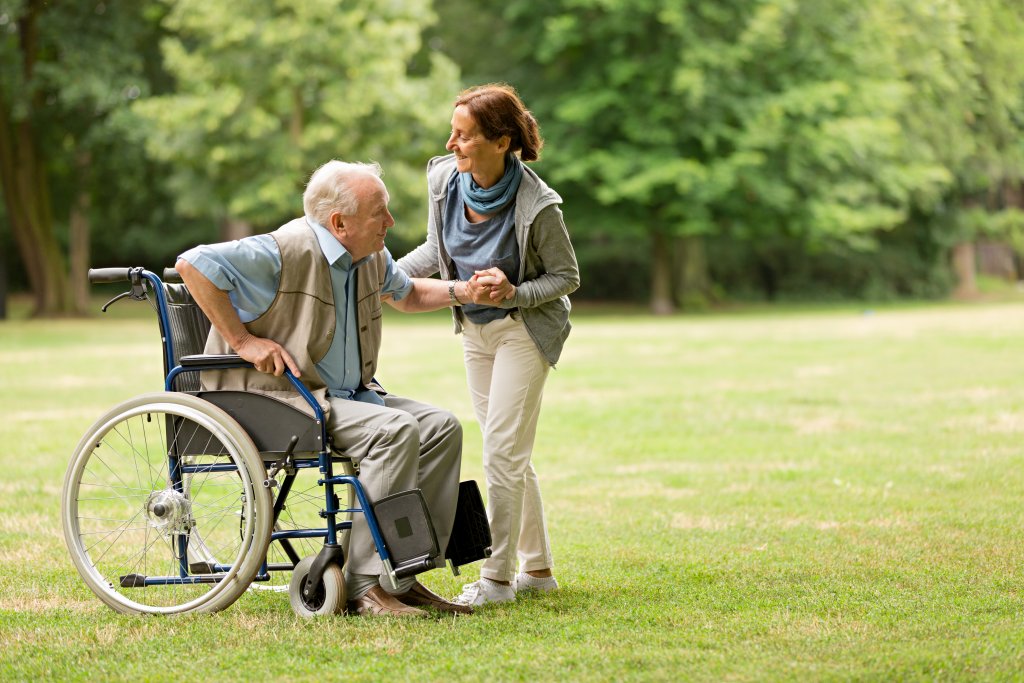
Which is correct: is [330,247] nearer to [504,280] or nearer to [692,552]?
[504,280]

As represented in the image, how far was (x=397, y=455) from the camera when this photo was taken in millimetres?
4383

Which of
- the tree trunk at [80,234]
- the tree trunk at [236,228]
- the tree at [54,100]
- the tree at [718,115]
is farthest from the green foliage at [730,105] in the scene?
the tree trunk at [80,234]

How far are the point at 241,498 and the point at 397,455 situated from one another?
Answer: 22.7 inches

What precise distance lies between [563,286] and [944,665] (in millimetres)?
1803

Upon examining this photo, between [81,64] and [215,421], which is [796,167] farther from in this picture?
[215,421]

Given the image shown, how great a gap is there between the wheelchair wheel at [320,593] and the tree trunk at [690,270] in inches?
1166

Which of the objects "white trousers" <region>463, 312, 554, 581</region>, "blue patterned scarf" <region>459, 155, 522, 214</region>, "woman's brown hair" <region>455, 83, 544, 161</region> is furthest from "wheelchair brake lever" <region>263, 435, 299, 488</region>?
"woman's brown hair" <region>455, 83, 544, 161</region>

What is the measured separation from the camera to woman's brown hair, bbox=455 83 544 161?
4.59 meters

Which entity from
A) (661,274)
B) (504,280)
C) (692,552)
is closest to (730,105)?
(661,274)

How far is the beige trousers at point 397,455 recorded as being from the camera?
14.4 ft

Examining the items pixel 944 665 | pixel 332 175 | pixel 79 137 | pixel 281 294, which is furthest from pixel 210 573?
pixel 79 137

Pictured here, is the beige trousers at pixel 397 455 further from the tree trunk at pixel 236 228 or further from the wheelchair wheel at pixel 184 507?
the tree trunk at pixel 236 228

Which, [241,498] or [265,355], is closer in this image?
[265,355]

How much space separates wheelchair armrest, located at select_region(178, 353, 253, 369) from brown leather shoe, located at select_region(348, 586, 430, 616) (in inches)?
33.8
